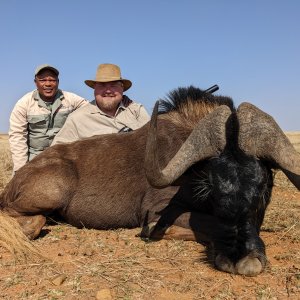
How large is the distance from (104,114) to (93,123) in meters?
0.24

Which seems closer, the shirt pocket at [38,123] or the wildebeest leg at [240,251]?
the wildebeest leg at [240,251]

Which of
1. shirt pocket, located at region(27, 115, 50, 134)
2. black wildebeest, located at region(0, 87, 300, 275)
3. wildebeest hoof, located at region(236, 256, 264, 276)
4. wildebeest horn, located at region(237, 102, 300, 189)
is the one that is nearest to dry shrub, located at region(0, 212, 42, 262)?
black wildebeest, located at region(0, 87, 300, 275)

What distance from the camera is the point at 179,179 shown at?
4.87 meters

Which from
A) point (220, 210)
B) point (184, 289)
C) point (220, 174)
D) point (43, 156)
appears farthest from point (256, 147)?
point (43, 156)

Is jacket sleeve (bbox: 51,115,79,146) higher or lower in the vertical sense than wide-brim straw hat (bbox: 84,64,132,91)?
lower

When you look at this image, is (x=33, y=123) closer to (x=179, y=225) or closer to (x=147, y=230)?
(x=147, y=230)

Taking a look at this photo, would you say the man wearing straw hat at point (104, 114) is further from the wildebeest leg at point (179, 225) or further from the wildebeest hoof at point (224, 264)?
the wildebeest hoof at point (224, 264)

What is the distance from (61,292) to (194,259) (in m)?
1.41

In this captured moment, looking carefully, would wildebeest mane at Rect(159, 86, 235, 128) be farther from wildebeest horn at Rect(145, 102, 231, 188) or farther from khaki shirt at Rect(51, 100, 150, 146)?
khaki shirt at Rect(51, 100, 150, 146)

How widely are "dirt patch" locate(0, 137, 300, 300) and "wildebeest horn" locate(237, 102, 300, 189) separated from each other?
2.90ft

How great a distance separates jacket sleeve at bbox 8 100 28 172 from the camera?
303 inches

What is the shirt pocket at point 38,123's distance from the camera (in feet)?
25.4

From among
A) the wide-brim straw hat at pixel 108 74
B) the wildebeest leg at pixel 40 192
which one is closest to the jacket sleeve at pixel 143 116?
the wide-brim straw hat at pixel 108 74

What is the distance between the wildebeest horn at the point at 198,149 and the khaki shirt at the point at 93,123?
112 inches
